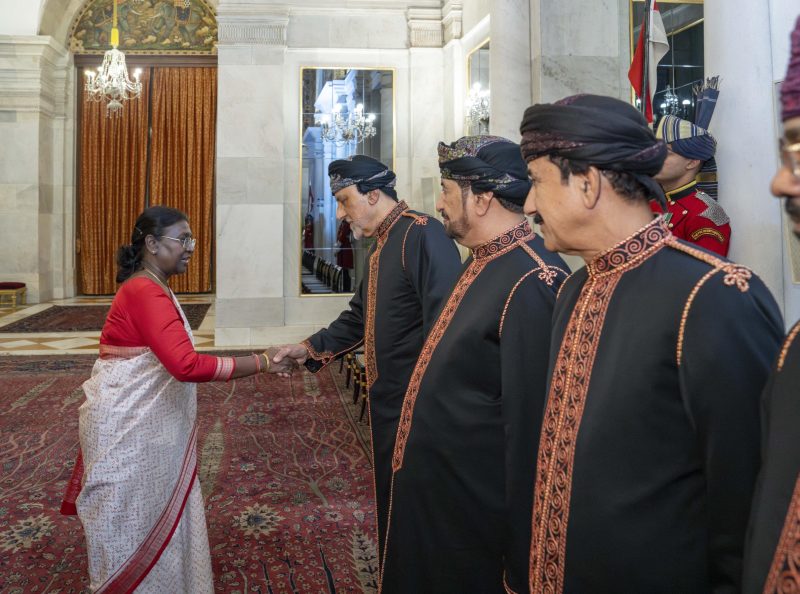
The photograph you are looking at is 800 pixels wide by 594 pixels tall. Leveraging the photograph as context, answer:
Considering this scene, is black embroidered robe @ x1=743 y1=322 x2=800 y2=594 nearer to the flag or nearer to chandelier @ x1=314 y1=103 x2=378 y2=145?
the flag

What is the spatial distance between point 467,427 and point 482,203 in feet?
1.93

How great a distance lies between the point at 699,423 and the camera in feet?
Answer: 3.58

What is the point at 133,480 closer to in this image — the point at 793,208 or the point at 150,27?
the point at 793,208

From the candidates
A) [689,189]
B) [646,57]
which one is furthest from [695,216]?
[646,57]

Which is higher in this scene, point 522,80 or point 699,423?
point 522,80

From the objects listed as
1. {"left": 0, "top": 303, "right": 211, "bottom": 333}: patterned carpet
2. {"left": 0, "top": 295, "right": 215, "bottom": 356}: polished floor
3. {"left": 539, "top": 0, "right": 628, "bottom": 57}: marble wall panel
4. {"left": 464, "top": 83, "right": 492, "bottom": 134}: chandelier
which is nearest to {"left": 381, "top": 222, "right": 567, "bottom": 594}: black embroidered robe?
{"left": 539, "top": 0, "right": 628, "bottom": 57}: marble wall panel

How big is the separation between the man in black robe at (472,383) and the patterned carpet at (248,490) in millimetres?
1027

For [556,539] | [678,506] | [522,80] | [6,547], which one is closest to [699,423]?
[678,506]

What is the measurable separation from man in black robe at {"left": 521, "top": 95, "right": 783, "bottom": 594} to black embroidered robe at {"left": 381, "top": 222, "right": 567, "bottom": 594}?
14.2 inches

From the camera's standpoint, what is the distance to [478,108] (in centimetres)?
781

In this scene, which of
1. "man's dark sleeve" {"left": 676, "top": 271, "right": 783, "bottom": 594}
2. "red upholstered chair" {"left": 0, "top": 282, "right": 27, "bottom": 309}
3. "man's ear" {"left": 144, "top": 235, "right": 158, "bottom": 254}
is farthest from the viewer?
"red upholstered chair" {"left": 0, "top": 282, "right": 27, "bottom": 309}

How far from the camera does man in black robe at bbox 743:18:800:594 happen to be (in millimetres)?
853

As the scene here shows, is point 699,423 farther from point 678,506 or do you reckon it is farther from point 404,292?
point 404,292

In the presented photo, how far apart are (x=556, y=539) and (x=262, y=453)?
11.3 ft
